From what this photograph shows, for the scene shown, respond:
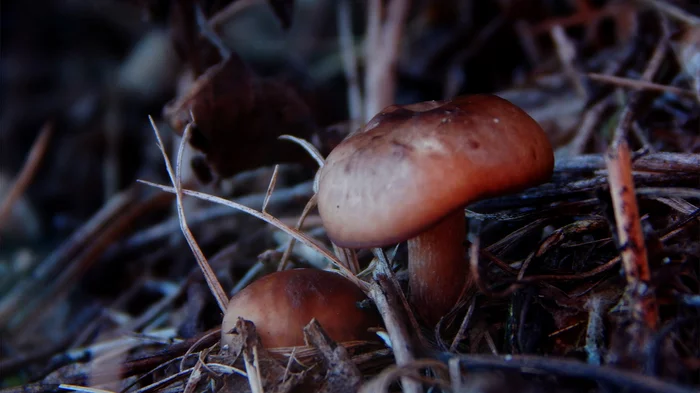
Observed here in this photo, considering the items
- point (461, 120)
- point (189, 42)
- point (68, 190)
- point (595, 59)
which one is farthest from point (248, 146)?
point (68, 190)

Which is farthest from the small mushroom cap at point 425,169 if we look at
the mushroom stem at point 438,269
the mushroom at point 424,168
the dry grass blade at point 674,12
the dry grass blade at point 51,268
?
the dry grass blade at point 51,268

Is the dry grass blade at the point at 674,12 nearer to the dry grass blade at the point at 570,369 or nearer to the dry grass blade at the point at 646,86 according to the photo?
the dry grass blade at the point at 646,86

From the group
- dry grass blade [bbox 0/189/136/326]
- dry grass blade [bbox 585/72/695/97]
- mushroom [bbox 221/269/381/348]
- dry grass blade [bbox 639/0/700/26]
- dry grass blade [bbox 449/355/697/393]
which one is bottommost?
dry grass blade [bbox 0/189/136/326]

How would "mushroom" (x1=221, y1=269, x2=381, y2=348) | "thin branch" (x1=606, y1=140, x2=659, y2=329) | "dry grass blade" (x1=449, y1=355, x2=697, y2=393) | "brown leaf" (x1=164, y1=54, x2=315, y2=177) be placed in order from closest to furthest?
"dry grass blade" (x1=449, y1=355, x2=697, y2=393)
"thin branch" (x1=606, y1=140, x2=659, y2=329)
"mushroom" (x1=221, y1=269, x2=381, y2=348)
"brown leaf" (x1=164, y1=54, x2=315, y2=177)

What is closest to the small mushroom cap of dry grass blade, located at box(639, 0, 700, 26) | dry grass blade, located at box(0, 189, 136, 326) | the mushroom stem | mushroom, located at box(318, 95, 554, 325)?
mushroom, located at box(318, 95, 554, 325)

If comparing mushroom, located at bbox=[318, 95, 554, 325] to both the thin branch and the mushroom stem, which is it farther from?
the mushroom stem

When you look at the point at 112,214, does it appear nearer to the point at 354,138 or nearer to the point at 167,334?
the point at 167,334
